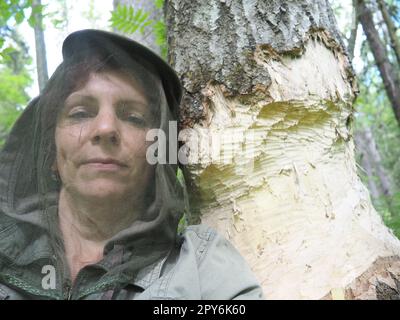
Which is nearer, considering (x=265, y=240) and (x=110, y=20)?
(x=265, y=240)

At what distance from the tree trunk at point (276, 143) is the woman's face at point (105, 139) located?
0.28 m

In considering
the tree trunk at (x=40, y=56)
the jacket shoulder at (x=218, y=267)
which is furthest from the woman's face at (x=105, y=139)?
the tree trunk at (x=40, y=56)

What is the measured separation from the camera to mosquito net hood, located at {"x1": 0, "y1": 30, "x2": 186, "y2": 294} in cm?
190

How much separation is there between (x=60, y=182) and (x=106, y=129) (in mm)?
469

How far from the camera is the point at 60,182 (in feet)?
7.01

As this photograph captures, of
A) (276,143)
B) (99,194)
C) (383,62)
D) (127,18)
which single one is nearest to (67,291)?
(99,194)

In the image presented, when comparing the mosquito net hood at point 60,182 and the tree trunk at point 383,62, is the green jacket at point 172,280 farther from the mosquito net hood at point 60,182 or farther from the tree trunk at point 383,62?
the tree trunk at point 383,62

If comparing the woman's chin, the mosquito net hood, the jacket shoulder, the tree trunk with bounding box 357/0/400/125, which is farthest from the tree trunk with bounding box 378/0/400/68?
the woman's chin

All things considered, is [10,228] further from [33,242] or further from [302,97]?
[302,97]

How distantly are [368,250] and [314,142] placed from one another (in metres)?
0.61

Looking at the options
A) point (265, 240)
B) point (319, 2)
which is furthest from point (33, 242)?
point (319, 2)

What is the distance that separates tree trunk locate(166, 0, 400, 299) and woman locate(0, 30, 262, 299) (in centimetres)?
14

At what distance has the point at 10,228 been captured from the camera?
205 cm

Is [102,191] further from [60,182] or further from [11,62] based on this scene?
[11,62]
